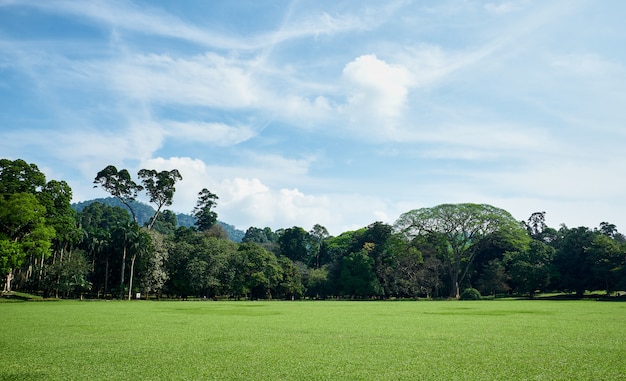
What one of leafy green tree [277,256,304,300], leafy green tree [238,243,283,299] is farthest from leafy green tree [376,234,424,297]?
leafy green tree [238,243,283,299]

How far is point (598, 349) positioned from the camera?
10.2 metres

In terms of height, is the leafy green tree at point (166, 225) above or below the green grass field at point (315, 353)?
above

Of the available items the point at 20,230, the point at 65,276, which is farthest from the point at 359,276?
the point at 20,230

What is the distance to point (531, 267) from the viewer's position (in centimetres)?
5544

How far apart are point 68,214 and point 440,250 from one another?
48198mm

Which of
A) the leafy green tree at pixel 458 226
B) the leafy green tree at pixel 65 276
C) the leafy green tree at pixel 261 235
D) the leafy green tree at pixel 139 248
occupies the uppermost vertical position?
the leafy green tree at pixel 261 235

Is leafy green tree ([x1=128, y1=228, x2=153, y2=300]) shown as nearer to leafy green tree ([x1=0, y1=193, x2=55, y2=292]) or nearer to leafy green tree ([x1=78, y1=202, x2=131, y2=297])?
leafy green tree ([x1=78, y1=202, x2=131, y2=297])

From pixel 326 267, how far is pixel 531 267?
31163mm

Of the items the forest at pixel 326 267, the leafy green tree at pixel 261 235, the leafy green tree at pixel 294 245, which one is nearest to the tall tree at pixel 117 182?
the forest at pixel 326 267

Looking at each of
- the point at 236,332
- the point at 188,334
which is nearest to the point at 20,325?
the point at 188,334

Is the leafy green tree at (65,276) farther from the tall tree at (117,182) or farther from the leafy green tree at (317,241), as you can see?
the leafy green tree at (317,241)

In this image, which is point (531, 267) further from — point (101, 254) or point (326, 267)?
point (101, 254)

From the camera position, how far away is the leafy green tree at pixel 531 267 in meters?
54.5

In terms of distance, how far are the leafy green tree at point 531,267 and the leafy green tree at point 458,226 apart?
113 inches
